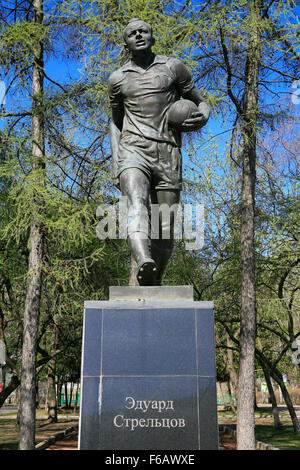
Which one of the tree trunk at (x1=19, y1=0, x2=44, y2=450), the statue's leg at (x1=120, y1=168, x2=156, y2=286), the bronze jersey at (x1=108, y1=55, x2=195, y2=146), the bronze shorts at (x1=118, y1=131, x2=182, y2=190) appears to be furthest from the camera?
the tree trunk at (x1=19, y1=0, x2=44, y2=450)

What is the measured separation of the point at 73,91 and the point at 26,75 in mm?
1230

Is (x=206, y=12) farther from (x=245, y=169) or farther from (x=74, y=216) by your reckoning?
(x=74, y=216)

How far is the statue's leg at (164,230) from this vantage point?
4645 millimetres

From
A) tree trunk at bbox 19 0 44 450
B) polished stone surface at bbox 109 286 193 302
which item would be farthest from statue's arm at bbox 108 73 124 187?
tree trunk at bbox 19 0 44 450

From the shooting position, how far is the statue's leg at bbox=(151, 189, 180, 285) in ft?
15.2

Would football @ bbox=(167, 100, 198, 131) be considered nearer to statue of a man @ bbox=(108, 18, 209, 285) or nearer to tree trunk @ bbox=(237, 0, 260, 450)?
statue of a man @ bbox=(108, 18, 209, 285)

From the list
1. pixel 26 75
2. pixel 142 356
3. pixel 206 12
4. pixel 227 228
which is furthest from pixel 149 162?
pixel 227 228

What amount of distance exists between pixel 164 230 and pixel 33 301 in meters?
6.52

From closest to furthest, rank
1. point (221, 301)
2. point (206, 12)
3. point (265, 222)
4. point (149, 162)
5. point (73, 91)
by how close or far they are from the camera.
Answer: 1. point (149, 162)
2. point (206, 12)
3. point (73, 91)
4. point (265, 222)
5. point (221, 301)

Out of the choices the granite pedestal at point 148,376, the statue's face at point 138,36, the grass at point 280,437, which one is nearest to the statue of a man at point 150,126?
the statue's face at point 138,36

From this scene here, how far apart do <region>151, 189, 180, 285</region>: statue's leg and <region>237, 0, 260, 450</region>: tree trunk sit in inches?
235

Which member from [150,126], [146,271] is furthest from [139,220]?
[150,126]

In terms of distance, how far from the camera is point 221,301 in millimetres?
14914

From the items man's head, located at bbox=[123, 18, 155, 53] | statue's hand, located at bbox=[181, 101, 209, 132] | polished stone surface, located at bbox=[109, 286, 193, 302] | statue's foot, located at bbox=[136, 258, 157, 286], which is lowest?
polished stone surface, located at bbox=[109, 286, 193, 302]
